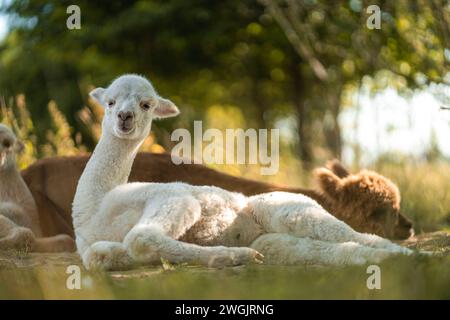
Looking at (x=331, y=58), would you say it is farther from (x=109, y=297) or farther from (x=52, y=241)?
(x=109, y=297)

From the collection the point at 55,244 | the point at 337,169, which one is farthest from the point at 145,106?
the point at 337,169

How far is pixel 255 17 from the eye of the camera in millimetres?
17516

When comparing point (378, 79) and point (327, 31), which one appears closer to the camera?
point (378, 79)

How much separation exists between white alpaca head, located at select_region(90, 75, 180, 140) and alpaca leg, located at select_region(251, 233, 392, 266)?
1199mm

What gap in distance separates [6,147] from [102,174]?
1.45m

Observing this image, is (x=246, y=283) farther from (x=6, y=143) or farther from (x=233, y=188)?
(x=6, y=143)

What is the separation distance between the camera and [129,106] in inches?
209

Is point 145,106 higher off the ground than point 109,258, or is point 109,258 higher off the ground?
point 145,106

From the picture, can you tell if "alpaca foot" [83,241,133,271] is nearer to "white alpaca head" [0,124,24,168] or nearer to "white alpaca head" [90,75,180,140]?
"white alpaca head" [90,75,180,140]

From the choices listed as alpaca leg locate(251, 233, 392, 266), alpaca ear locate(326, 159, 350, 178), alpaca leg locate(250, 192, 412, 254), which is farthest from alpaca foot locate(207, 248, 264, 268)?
alpaca ear locate(326, 159, 350, 178)

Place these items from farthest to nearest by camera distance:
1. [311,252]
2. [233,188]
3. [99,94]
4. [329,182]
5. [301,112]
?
[301,112] < [233,188] < [329,182] < [99,94] < [311,252]
